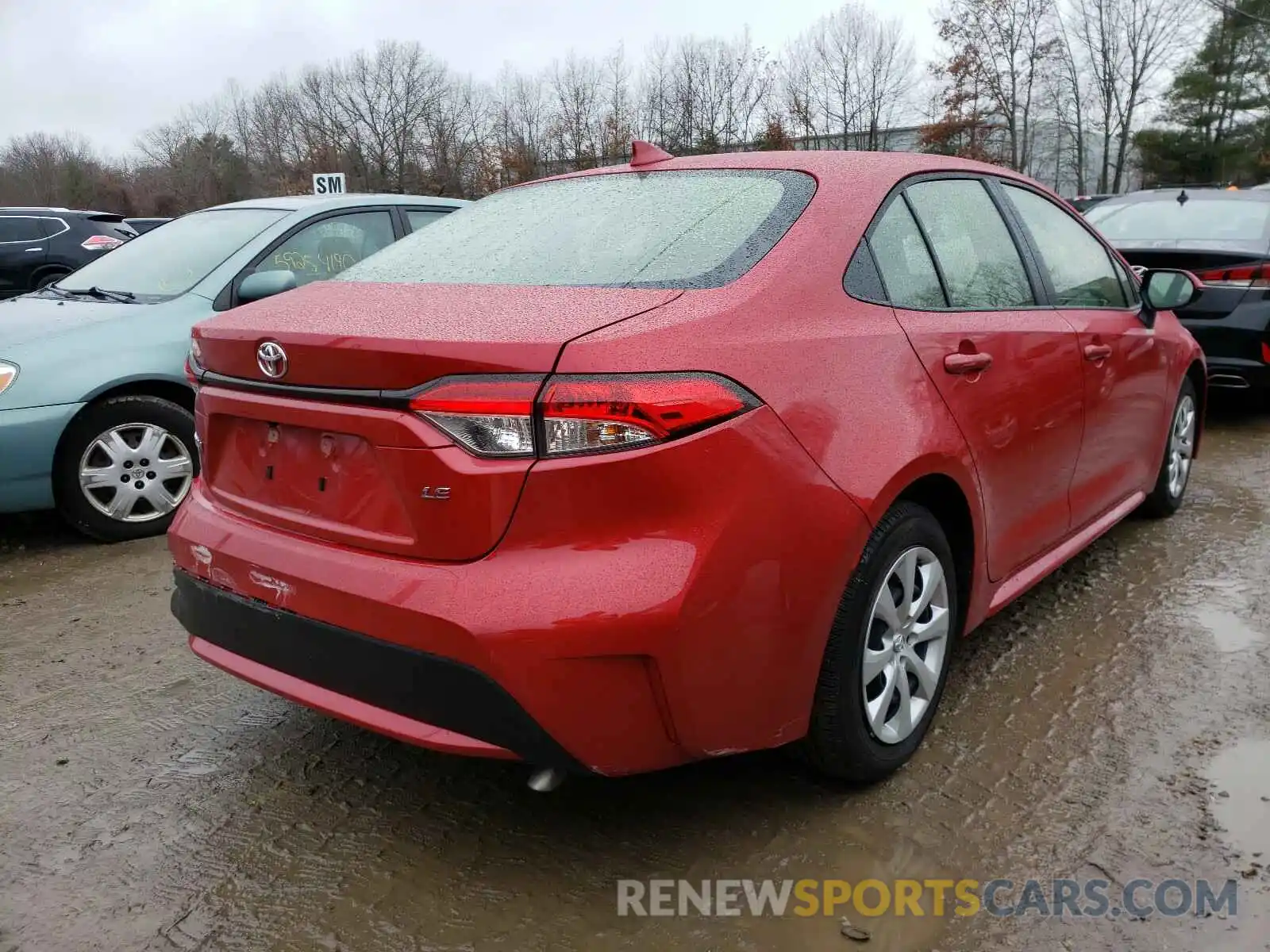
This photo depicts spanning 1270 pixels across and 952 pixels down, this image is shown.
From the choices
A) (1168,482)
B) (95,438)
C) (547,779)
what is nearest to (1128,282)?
(1168,482)

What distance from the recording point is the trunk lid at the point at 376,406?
193 cm

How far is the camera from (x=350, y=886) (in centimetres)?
221

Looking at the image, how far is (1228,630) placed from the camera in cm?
346

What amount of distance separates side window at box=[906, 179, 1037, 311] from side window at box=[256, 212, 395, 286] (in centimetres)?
305

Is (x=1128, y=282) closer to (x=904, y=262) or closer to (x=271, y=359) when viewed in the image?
(x=904, y=262)

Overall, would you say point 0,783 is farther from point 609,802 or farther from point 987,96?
point 987,96

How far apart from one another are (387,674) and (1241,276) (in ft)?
Result: 20.5

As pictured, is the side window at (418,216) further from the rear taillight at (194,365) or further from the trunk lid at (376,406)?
the trunk lid at (376,406)

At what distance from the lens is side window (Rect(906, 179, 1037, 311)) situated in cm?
278

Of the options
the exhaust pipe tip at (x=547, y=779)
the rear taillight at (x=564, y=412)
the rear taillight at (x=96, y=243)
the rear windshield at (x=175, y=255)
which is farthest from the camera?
the rear taillight at (x=96, y=243)

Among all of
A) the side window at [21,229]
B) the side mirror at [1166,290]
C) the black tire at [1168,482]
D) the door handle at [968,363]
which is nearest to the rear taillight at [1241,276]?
the black tire at [1168,482]

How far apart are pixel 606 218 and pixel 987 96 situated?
4659 cm

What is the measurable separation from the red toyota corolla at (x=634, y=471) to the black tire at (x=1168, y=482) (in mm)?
1821
